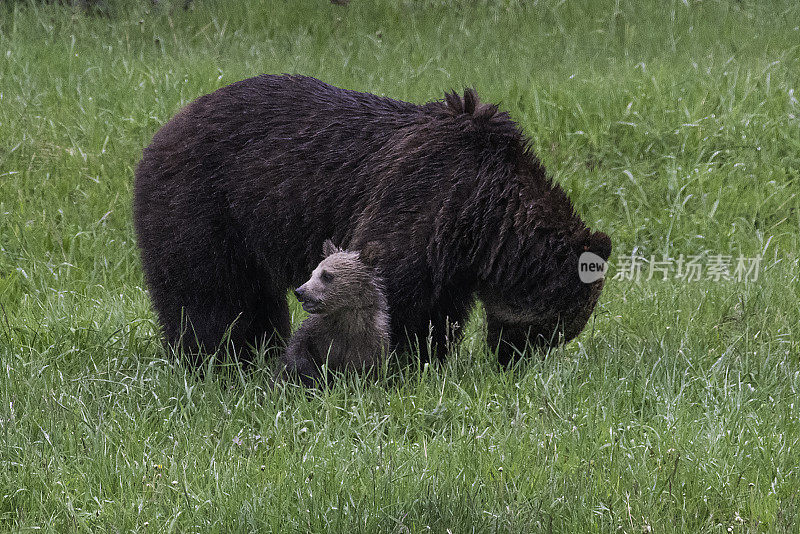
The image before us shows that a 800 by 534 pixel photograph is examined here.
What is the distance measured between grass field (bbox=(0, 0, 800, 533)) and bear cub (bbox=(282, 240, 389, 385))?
0.13 metres

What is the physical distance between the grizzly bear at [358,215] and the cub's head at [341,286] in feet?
0.25

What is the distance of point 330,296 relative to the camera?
388cm

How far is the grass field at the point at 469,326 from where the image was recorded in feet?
10.4

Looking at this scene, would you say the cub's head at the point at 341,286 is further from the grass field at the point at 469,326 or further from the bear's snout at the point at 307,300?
the grass field at the point at 469,326

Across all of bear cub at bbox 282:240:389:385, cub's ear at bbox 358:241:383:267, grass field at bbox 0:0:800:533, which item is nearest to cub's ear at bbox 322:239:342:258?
bear cub at bbox 282:240:389:385

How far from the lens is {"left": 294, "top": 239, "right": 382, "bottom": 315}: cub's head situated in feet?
12.6

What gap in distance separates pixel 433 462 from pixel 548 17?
8.10 meters

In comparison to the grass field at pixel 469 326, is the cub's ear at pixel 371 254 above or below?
above

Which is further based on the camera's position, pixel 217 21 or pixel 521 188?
pixel 217 21

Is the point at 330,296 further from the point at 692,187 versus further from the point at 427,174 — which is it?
the point at 692,187

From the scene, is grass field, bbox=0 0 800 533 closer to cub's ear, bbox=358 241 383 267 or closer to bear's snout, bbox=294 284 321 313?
bear's snout, bbox=294 284 321 313

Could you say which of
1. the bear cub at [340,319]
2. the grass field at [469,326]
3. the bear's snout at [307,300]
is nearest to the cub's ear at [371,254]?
the bear cub at [340,319]

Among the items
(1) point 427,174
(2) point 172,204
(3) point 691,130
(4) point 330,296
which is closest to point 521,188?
(1) point 427,174

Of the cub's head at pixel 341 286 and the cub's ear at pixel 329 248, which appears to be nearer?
the cub's head at pixel 341 286
